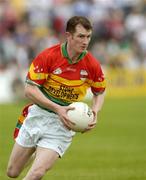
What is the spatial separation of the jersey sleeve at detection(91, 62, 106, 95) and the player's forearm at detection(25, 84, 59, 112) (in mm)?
729

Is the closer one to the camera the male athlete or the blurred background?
the male athlete

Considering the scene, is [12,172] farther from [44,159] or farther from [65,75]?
[65,75]

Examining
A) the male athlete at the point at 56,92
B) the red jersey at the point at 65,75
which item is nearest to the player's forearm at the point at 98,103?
the male athlete at the point at 56,92

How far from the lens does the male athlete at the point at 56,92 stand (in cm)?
1057

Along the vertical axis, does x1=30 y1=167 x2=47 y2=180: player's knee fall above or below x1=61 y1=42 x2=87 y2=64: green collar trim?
below

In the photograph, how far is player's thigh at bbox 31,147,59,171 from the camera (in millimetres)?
10406

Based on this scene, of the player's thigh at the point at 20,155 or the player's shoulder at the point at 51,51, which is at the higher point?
the player's shoulder at the point at 51,51

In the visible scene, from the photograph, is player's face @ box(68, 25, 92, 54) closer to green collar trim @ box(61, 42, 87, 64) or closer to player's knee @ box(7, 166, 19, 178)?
green collar trim @ box(61, 42, 87, 64)

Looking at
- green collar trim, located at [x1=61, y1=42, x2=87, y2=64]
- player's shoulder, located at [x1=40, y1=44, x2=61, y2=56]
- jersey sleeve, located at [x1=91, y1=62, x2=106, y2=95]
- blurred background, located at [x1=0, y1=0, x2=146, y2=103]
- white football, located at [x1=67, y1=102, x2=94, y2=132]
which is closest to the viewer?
white football, located at [x1=67, y1=102, x2=94, y2=132]

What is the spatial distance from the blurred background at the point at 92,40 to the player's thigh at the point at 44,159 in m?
19.1

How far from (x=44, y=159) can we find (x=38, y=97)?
78 cm

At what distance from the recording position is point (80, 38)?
10578 mm

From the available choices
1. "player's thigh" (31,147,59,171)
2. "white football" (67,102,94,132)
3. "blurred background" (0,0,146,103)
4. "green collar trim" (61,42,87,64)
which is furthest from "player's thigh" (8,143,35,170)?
"blurred background" (0,0,146,103)

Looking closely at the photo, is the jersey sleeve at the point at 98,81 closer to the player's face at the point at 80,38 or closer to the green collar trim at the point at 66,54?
the green collar trim at the point at 66,54
